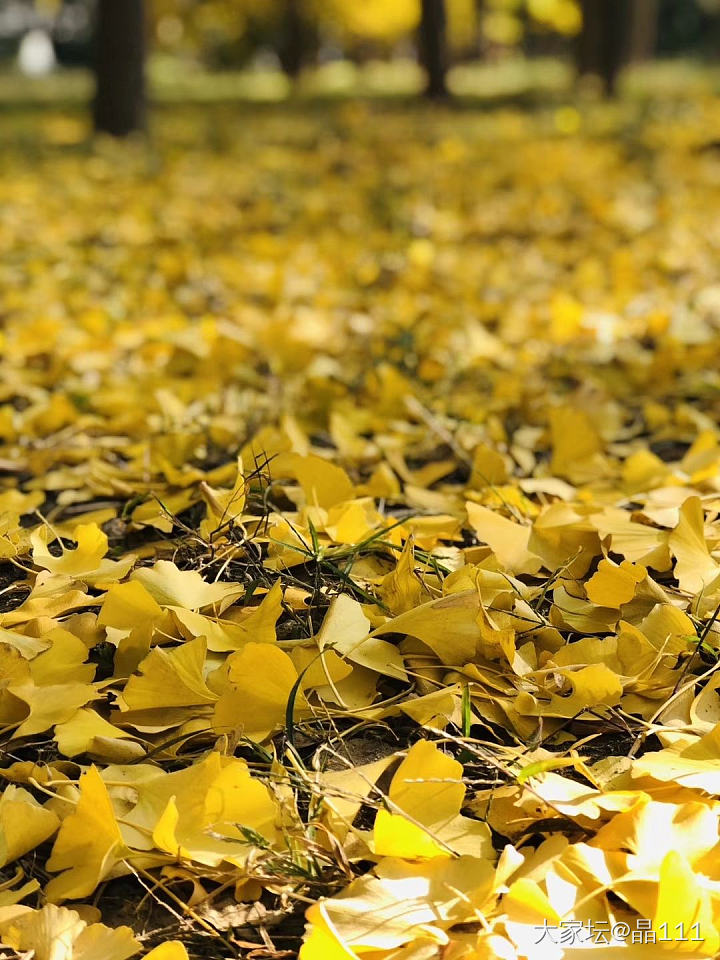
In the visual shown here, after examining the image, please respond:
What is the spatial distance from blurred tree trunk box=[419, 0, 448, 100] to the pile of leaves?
9032 mm

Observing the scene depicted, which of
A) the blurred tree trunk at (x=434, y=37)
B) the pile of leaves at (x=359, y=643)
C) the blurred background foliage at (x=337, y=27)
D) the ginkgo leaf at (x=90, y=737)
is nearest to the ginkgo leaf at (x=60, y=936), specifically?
the pile of leaves at (x=359, y=643)

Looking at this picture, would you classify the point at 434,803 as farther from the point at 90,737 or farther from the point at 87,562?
the point at 87,562

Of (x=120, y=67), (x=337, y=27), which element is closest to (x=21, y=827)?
(x=120, y=67)

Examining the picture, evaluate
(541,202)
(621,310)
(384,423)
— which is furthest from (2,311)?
(541,202)

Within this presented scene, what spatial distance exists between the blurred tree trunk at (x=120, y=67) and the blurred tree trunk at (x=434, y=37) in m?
4.07

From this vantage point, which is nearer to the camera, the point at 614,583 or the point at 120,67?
the point at 614,583

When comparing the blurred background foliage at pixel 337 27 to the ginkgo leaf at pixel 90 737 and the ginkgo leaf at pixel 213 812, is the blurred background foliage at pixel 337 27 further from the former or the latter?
the ginkgo leaf at pixel 213 812

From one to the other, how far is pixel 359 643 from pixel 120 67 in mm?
7549

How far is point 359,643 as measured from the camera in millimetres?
1149

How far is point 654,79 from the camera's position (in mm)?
14289

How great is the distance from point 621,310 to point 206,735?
238cm

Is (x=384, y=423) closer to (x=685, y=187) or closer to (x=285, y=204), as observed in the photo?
(x=285, y=204)

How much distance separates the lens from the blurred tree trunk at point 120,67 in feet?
24.6

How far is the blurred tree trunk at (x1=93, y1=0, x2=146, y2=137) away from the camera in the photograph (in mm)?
7508
